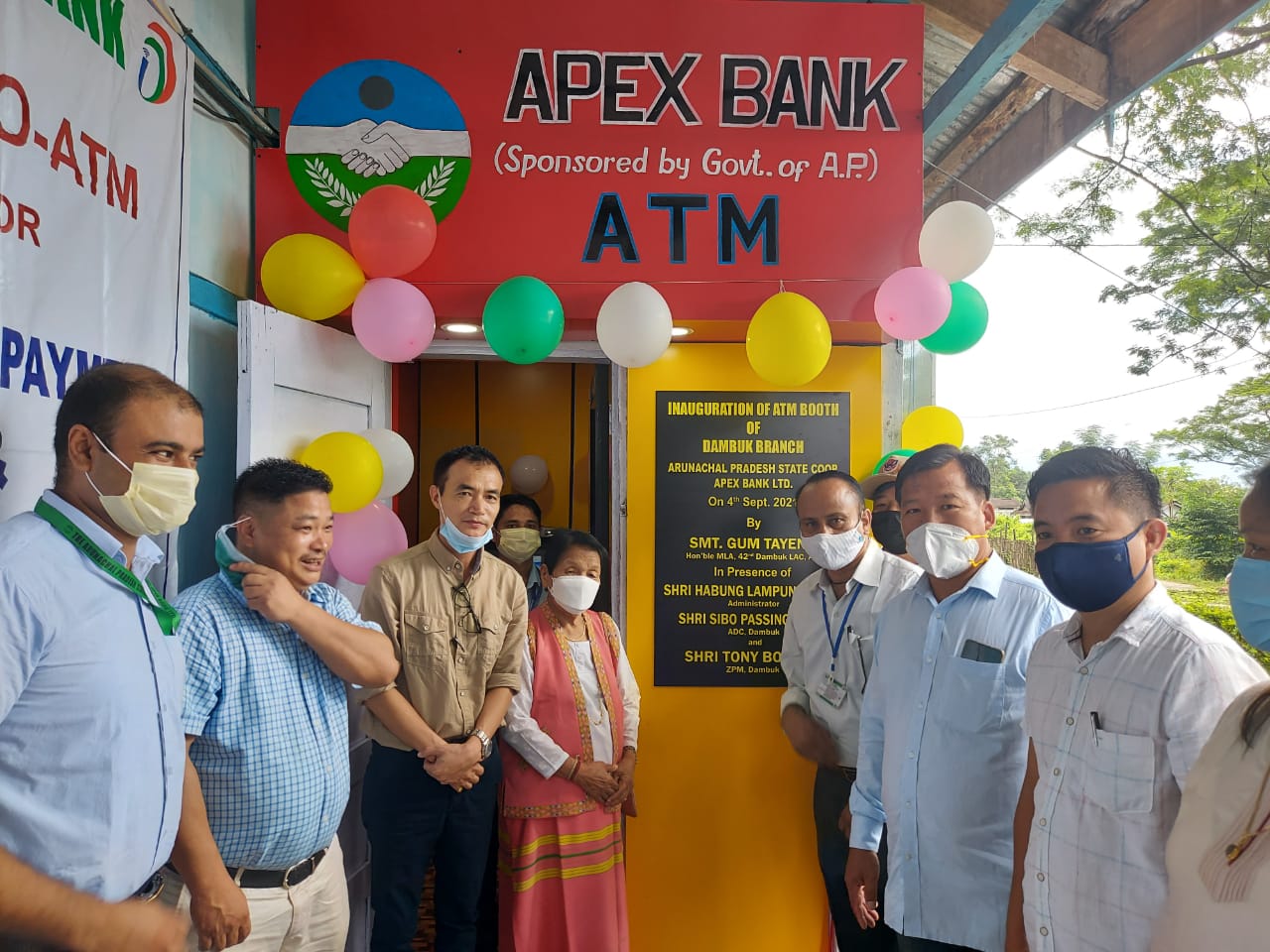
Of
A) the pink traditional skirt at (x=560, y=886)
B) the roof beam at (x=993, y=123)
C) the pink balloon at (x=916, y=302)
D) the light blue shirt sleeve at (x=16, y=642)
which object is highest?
the roof beam at (x=993, y=123)

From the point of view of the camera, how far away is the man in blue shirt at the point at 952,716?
1964 millimetres

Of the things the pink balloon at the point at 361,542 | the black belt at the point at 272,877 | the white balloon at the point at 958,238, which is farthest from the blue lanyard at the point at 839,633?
the black belt at the point at 272,877

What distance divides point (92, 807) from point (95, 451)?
609mm

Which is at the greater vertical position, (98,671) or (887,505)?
(887,505)

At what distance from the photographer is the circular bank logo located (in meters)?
3.29

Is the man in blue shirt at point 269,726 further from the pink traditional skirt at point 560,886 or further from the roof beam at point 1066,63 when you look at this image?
the roof beam at point 1066,63

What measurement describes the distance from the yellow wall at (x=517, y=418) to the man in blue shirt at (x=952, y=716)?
10.9 feet

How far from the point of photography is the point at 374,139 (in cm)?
331

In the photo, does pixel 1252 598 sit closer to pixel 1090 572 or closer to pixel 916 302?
pixel 1090 572

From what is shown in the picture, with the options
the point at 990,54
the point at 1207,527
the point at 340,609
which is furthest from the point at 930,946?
the point at 990,54

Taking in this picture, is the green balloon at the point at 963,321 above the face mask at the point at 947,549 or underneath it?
above

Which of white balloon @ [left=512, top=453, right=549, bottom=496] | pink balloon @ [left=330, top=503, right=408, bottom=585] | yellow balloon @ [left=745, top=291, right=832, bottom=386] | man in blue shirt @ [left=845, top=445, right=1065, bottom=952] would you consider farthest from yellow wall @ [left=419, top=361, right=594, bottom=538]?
man in blue shirt @ [left=845, top=445, right=1065, bottom=952]

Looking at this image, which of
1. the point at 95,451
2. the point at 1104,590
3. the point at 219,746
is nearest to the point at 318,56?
the point at 95,451

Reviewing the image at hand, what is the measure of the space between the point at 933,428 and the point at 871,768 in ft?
4.74
